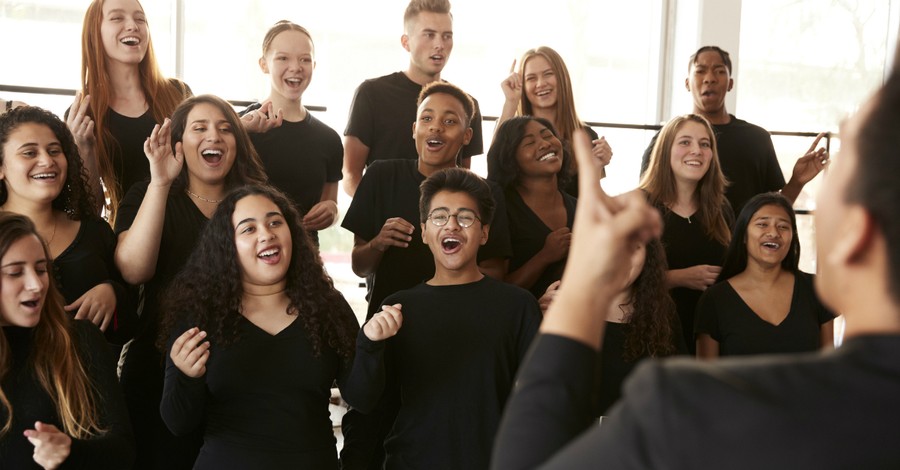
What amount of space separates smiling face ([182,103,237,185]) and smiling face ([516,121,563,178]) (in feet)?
3.28

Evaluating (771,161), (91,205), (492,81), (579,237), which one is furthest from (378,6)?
(579,237)

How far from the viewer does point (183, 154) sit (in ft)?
9.49

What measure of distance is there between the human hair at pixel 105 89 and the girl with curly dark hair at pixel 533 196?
1.14 m

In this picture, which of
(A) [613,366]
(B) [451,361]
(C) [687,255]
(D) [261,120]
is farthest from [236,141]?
(C) [687,255]

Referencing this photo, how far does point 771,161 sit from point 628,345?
1.68 meters

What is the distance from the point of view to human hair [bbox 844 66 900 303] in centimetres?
66

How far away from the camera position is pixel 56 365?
212 centimetres

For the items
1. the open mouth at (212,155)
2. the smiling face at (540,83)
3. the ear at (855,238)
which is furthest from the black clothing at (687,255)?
the ear at (855,238)

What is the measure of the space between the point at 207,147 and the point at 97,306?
63cm

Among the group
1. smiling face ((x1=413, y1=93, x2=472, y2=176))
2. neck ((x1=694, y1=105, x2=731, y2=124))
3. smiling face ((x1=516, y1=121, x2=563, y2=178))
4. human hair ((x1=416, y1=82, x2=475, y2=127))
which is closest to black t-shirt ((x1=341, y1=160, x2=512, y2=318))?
smiling face ((x1=413, y1=93, x2=472, y2=176))

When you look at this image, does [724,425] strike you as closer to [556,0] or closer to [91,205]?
[91,205]

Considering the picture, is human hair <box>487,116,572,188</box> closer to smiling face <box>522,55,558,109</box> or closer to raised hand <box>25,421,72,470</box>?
smiling face <box>522,55,558,109</box>

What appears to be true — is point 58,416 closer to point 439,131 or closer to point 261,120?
point 261,120

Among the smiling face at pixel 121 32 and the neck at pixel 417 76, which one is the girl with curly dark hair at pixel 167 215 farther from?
the neck at pixel 417 76
